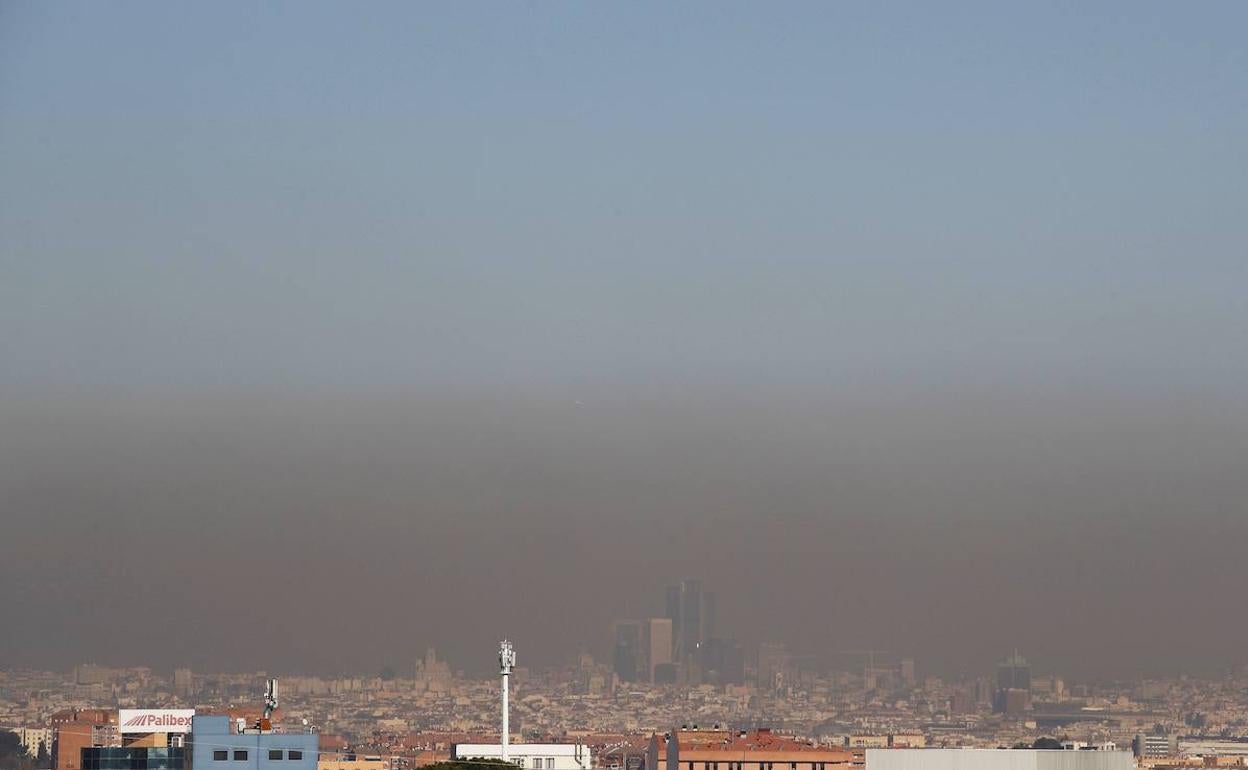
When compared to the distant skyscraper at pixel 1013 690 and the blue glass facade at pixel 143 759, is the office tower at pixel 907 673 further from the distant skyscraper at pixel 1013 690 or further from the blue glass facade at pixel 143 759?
the blue glass facade at pixel 143 759

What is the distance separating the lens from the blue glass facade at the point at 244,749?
7250 cm

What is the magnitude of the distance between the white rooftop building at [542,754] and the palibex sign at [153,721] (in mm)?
20793

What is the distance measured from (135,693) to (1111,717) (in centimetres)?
7214

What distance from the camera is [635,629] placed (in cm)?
18925

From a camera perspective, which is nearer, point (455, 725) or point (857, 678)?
point (455, 725)

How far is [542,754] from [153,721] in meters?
27.0

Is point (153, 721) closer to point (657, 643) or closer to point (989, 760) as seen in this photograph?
point (989, 760)

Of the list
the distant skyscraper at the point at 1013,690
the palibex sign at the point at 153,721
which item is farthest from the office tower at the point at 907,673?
the palibex sign at the point at 153,721

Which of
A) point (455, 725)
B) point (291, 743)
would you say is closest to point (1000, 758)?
point (291, 743)

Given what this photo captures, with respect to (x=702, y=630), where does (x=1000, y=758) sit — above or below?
below

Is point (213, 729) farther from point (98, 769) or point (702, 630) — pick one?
point (702, 630)

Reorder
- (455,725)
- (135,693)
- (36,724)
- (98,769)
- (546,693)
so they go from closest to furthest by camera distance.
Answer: (98,769) → (36,724) → (135,693) → (455,725) → (546,693)

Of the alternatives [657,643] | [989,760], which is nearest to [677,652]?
[657,643]

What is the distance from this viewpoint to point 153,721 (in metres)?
79.6
